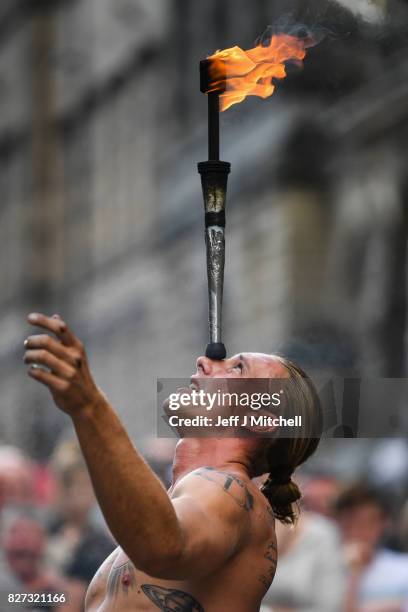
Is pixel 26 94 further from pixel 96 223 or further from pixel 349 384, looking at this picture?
pixel 349 384

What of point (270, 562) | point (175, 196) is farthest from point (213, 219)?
point (175, 196)

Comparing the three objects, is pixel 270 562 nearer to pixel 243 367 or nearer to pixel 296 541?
pixel 243 367

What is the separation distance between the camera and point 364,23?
5.66m

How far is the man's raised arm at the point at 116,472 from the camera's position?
3.87 metres

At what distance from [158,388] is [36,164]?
49.1 meters

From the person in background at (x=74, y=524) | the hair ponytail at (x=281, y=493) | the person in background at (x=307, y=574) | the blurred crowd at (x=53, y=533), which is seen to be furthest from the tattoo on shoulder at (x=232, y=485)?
the person in background at (x=307, y=574)

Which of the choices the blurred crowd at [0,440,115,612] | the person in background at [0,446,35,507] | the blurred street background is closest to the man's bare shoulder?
the blurred street background

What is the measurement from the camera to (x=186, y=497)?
445 centimetres

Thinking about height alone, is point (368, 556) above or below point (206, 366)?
below

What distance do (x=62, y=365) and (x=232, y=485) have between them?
92 centimetres

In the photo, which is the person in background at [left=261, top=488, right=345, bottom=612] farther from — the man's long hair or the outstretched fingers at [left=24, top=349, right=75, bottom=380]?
the outstretched fingers at [left=24, top=349, right=75, bottom=380]

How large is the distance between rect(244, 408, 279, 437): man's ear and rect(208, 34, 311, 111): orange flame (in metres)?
0.87

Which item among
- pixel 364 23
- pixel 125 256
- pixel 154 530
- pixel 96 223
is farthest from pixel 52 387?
pixel 96 223

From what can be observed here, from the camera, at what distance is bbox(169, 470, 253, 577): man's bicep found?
14.1 feet
